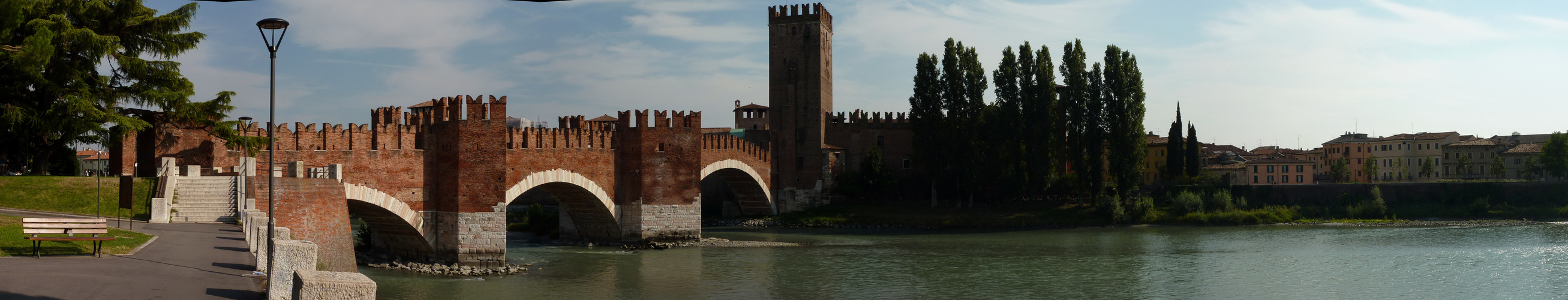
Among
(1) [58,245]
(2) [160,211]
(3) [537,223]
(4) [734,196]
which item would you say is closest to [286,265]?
(1) [58,245]

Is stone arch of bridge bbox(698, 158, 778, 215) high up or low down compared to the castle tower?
down

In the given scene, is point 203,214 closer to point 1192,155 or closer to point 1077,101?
point 1077,101

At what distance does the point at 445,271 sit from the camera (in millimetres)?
23703

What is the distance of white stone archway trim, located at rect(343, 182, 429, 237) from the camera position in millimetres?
22344

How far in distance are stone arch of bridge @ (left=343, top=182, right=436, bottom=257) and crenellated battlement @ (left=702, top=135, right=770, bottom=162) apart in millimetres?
13398

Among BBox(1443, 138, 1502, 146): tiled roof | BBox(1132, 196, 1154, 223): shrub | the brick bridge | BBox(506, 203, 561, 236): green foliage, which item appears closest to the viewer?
the brick bridge

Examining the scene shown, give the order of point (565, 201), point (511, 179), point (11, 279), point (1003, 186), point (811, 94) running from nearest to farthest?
point (11, 279)
point (511, 179)
point (565, 201)
point (1003, 186)
point (811, 94)

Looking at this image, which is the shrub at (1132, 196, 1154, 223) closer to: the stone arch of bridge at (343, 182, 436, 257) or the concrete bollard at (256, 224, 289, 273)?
the stone arch of bridge at (343, 182, 436, 257)

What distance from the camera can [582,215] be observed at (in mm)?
32281

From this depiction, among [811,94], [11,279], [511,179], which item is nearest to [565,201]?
[511,179]

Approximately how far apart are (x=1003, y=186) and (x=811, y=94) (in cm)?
954

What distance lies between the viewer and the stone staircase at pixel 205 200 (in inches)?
739

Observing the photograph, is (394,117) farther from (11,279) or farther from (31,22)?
(11,279)

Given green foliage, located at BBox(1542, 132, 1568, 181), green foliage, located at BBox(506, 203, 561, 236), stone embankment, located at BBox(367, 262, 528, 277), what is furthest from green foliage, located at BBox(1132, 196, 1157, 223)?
stone embankment, located at BBox(367, 262, 528, 277)
